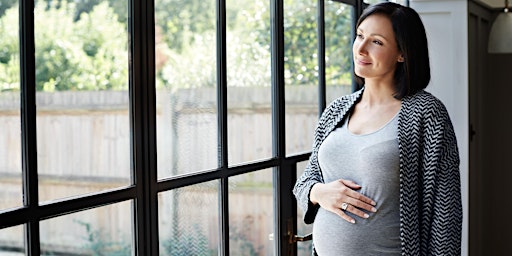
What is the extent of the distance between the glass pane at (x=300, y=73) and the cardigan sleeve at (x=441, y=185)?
29.3 inches

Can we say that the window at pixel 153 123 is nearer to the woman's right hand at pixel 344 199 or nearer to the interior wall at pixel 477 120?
the woman's right hand at pixel 344 199

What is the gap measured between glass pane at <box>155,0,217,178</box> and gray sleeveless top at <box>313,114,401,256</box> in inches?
14.5

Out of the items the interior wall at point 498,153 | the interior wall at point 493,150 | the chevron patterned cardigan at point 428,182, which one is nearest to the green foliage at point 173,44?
the chevron patterned cardigan at point 428,182

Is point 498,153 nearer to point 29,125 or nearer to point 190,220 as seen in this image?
point 190,220

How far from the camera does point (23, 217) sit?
1.48 meters

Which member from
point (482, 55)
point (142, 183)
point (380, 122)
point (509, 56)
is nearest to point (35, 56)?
point (142, 183)

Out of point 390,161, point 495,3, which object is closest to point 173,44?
point 390,161

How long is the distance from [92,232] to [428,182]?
2.84ft

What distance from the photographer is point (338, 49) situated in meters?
3.02

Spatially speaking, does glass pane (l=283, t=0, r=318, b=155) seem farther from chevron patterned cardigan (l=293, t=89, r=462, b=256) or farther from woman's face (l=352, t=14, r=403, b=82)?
chevron patterned cardigan (l=293, t=89, r=462, b=256)

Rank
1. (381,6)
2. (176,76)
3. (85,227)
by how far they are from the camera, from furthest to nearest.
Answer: (381,6) < (176,76) < (85,227)

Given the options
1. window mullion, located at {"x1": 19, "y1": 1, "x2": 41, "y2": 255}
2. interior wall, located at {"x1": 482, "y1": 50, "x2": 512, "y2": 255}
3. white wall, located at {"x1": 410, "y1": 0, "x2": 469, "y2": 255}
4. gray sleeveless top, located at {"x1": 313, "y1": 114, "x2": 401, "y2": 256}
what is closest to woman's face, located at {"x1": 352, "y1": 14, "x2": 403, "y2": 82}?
gray sleeveless top, located at {"x1": 313, "y1": 114, "x2": 401, "y2": 256}

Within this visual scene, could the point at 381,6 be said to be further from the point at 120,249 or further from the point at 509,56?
the point at 509,56

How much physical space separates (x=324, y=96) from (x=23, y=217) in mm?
1605
